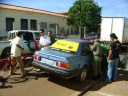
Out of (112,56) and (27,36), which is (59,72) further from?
(27,36)

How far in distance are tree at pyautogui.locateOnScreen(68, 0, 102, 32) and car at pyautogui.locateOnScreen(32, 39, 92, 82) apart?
28914 millimetres

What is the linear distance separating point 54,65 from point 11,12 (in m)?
19.4

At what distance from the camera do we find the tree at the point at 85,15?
3678 centimetres

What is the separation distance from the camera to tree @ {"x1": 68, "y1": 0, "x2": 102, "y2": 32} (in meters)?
36.8

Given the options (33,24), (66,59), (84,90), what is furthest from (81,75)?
(33,24)

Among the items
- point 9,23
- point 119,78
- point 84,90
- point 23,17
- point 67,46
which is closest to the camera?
point 84,90

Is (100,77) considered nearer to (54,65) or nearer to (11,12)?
(54,65)

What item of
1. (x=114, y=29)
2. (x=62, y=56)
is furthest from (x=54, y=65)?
(x=114, y=29)

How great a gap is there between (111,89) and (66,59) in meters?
1.95

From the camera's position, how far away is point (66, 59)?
6656 millimetres

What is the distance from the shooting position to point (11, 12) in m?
24.8

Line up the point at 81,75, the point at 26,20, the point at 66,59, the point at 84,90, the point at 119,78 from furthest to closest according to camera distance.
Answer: the point at 26,20 < the point at 119,78 < the point at 81,75 < the point at 84,90 < the point at 66,59

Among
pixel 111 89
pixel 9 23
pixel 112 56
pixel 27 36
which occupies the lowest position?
pixel 111 89

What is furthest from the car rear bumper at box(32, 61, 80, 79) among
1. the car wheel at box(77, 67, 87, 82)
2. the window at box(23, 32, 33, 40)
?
the window at box(23, 32, 33, 40)
